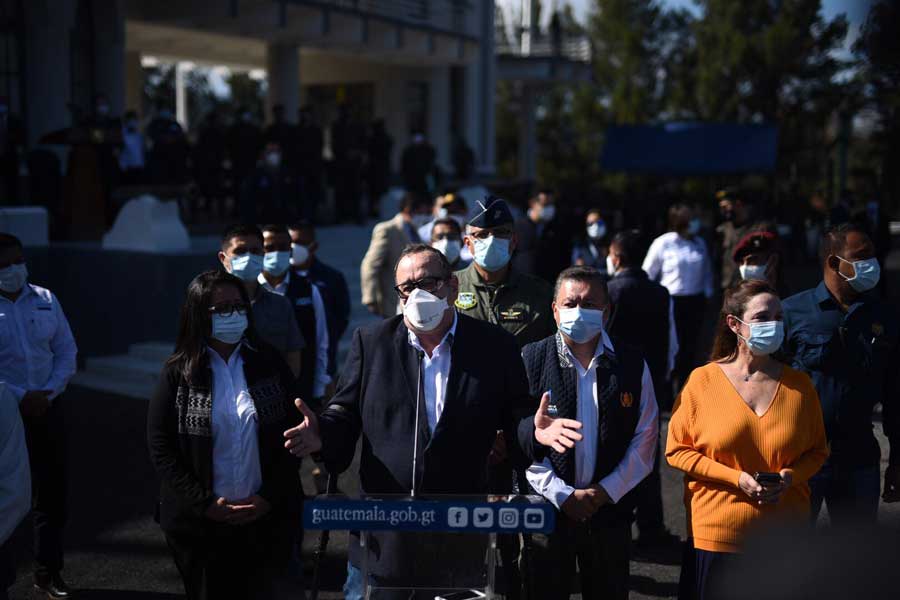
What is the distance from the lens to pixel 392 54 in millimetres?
27109

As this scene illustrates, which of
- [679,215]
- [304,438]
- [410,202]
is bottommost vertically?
[304,438]

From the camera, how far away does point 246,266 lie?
630 centimetres

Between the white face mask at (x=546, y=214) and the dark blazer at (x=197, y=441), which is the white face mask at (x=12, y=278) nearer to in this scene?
the dark blazer at (x=197, y=441)

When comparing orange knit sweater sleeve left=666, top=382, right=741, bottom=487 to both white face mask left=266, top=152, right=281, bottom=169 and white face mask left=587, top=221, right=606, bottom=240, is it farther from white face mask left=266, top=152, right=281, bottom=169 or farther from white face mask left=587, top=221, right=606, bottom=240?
white face mask left=266, top=152, right=281, bottom=169

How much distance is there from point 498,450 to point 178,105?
39.7 meters


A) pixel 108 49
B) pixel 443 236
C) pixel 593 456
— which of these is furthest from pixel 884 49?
pixel 108 49

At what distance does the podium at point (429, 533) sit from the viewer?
3.40 m

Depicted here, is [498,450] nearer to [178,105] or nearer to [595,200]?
[595,200]

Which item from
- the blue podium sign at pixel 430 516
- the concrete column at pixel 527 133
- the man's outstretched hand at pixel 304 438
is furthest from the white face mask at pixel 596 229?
the concrete column at pixel 527 133

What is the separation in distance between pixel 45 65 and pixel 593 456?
53.0 ft

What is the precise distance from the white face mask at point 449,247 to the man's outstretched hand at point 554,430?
417 cm

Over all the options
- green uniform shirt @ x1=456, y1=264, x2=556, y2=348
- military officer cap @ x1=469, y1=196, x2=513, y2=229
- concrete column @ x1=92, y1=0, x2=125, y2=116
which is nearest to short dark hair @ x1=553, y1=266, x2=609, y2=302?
green uniform shirt @ x1=456, y1=264, x2=556, y2=348

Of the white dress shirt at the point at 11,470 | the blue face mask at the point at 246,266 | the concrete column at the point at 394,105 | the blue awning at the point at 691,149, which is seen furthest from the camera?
the concrete column at the point at 394,105

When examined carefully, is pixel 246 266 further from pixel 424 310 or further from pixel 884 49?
pixel 884 49
